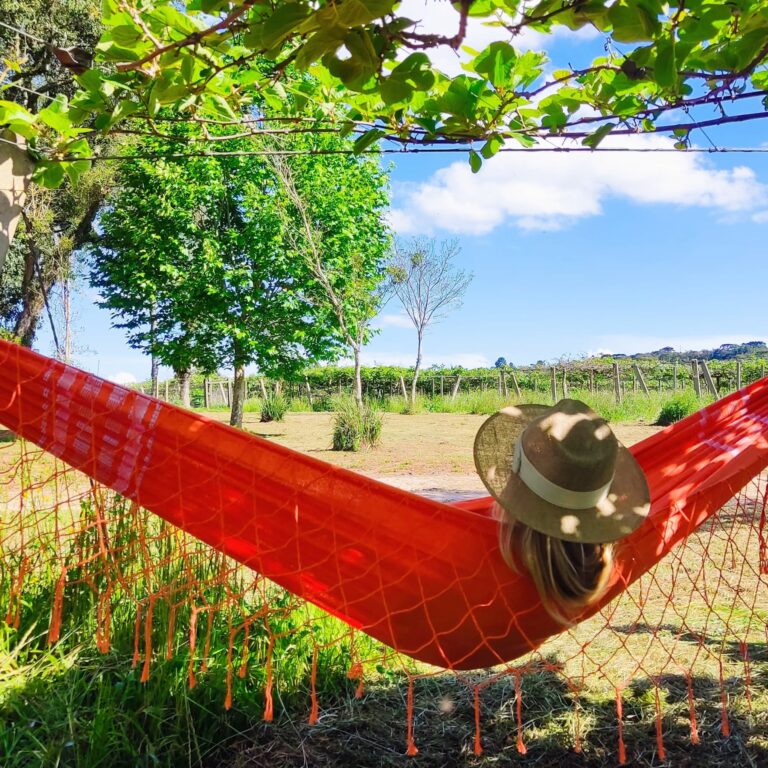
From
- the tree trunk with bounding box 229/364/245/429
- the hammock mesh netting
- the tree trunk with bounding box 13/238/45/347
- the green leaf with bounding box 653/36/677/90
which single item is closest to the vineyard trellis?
the tree trunk with bounding box 229/364/245/429

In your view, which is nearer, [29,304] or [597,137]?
[597,137]

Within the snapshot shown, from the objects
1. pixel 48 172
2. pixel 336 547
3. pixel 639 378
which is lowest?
pixel 336 547

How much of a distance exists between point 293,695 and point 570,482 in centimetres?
113

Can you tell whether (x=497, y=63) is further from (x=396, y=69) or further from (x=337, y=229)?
(x=337, y=229)

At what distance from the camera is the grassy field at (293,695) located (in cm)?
160

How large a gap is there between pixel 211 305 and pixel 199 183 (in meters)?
1.99

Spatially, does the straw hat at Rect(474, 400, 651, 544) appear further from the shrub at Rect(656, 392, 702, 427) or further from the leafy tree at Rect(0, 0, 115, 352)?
the shrub at Rect(656, 392, 702, 427)

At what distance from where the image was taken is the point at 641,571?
1.45 m

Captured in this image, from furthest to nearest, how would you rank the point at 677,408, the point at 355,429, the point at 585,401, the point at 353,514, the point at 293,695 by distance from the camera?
the point at 585,401 < the point at 677,408 < the point at 355,429 < the point at 293,695 < the point at 353,514

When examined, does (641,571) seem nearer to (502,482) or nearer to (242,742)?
(502,482)

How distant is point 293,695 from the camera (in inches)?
72.2

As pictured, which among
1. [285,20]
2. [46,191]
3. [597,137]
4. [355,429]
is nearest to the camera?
[285,20]

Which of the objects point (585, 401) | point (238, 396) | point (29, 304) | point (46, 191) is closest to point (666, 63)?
point (238, 396)

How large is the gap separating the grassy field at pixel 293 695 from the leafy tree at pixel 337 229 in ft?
27.0
